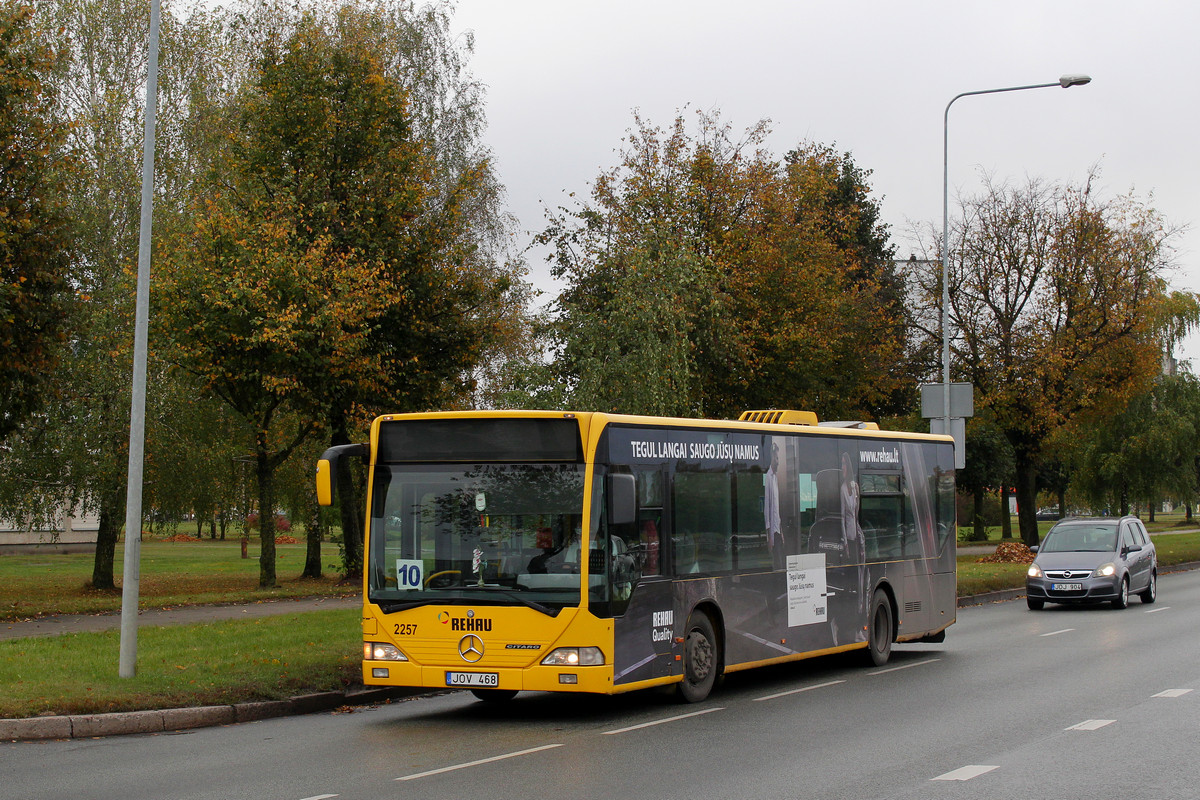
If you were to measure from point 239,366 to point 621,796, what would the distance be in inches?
765

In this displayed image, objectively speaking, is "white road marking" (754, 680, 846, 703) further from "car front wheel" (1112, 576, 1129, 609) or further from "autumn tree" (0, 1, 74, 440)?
"autumn tree" (0, 1, 74, 440)

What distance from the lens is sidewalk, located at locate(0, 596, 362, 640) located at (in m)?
18.7

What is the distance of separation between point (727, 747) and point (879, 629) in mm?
7049

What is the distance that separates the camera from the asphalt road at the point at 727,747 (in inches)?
328

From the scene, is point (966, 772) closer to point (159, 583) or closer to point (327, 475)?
point (327, 475)

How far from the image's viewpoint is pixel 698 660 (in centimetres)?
1266

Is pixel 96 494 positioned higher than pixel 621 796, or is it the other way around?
pixel 96 494

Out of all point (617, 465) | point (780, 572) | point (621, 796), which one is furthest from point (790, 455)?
point (621, 796)

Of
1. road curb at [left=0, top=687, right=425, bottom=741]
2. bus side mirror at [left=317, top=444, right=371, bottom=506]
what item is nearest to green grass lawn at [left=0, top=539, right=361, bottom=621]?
road curb at [left=0, top=687, right=425, bottom=741]

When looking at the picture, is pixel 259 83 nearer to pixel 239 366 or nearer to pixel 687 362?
pixel 239 366

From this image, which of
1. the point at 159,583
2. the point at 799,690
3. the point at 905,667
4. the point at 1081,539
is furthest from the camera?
the point at 159,583

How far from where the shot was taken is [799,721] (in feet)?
37.3

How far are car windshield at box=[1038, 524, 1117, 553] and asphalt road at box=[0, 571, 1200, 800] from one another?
10553 mm

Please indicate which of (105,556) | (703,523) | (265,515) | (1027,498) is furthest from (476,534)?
(1027,498)
